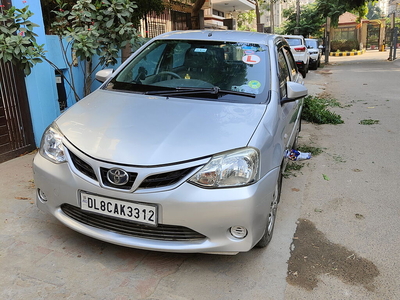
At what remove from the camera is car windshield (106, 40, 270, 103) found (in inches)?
129

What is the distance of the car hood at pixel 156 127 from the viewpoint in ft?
8.03

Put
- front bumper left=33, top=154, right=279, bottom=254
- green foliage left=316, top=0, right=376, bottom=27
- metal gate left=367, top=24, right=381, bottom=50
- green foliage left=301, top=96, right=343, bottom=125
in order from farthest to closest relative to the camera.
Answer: metal gate left=367, top=24, right=381, bottom=50
green foliage left=316, top=0, right=376, bottom=27
green foliage left=301, top=96, right=343, bottom=125
front bumper left=33, top=154, right=279, bottom=254

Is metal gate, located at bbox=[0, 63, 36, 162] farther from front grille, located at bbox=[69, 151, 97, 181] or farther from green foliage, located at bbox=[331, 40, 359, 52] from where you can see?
green foliage, located at bbox=[331, 40, 359, 52]

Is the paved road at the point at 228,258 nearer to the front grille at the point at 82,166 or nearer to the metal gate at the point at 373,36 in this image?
the front grille at the point at 82,166

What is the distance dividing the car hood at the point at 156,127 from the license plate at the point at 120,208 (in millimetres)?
264

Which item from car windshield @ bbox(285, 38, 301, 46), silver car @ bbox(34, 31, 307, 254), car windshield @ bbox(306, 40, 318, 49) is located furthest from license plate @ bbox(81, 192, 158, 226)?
car windshield @ bbox(306, 40, 318, 49)

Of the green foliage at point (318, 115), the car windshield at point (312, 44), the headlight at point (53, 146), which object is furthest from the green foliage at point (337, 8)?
the headlight at point (53, 146)

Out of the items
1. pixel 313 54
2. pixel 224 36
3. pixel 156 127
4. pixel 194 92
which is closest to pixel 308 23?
pixel 313 54

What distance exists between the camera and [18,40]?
4375 millimetres

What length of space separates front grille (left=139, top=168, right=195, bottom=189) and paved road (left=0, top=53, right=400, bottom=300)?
681 millimetres

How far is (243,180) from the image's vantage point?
246 cm

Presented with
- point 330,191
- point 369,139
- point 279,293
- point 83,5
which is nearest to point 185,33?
point 83,5

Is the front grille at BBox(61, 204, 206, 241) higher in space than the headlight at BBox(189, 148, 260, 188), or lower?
lower

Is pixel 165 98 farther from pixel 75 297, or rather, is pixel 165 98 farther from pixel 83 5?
pixel 83 5
